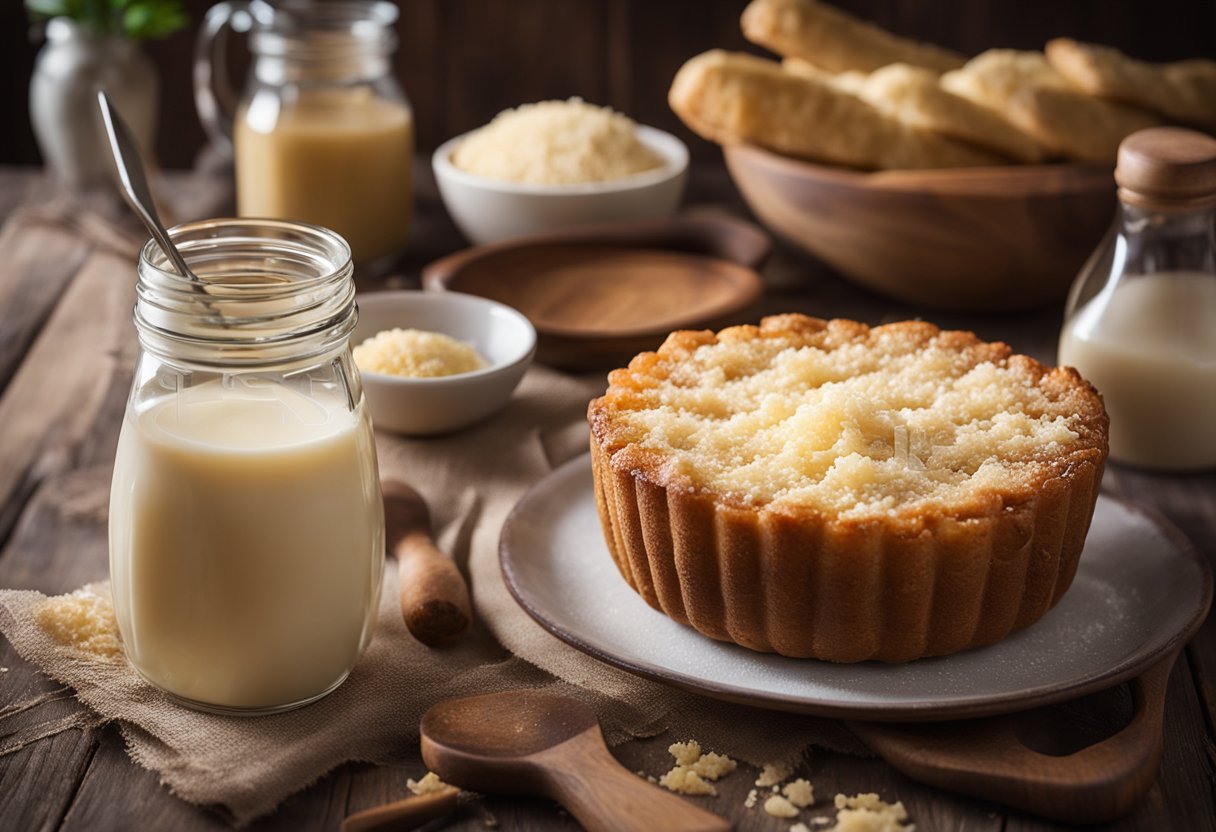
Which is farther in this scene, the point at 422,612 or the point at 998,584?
the point at 422,612

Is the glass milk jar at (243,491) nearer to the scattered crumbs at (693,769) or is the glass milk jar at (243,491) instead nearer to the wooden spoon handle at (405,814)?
the wooden spoon handle at (405,814)

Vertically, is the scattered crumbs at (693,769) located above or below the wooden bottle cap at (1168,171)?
below

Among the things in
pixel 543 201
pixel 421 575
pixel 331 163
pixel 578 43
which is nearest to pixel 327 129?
pixel 331 163

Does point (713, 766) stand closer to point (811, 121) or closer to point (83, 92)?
point (811, 121)

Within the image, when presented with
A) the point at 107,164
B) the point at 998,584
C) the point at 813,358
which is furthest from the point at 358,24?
the point at 998,584

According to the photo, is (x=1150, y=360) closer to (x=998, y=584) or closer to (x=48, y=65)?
(x=998, y=584)

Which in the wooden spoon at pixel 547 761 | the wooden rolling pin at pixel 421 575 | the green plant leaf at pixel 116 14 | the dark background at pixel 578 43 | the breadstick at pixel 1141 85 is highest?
the breadstick at pixel 1141 85

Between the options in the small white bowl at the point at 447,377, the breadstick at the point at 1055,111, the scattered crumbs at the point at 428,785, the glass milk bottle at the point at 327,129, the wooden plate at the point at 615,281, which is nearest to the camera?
the scattered crumbs at the point at 428,785

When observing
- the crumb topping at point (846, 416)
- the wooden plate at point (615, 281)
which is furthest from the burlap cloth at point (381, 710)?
the wooden plate at point (615, 281)
